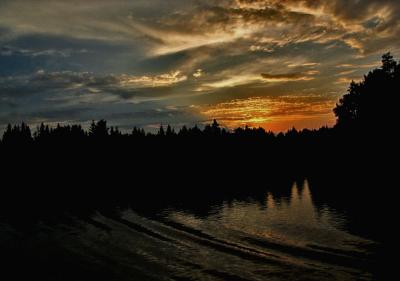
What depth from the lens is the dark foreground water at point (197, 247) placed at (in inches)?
1364

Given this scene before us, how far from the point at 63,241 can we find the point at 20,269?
11755 mm

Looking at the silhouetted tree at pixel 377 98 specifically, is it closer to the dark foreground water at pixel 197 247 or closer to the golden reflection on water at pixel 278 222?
the golden reflection on water at pixel 278 222

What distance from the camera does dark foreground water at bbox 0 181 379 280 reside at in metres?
34.7

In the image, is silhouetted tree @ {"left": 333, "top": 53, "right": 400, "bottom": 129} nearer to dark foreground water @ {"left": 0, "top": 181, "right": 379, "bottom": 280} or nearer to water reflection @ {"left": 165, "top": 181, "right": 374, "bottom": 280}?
water reflection @ {"left": 165, "top": 181, "right": 374, "bottom": 280}

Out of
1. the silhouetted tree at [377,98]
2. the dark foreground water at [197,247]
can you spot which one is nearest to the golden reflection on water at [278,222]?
the dark foreground water at [197,247]

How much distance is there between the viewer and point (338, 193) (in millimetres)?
94125

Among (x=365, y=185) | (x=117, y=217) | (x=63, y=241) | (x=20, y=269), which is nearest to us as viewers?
(x=20, y=269)

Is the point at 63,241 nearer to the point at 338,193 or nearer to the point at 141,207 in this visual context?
the point at 141,207

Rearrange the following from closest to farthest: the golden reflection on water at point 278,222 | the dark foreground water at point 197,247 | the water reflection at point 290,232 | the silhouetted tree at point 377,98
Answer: the dark foreground water at point 197,247 → the water reflection at point 290,232 → the golden reflection on water at point 278,222 → the silhouetted tree at point 377,98

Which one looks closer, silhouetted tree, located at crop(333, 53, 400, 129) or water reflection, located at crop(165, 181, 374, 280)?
water reflection, located at crop(165, 181, 374, 280)

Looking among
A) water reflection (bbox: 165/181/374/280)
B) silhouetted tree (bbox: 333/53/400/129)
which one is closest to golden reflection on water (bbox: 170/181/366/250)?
water reflection (bbox: 165/181/374/280)

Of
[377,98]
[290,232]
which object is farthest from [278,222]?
[377,98]

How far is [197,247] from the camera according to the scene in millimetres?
44312

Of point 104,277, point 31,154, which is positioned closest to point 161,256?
point 104,277
